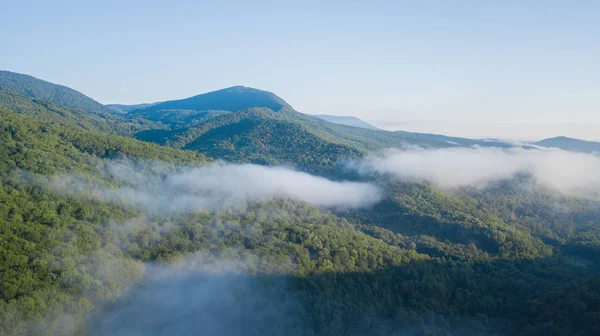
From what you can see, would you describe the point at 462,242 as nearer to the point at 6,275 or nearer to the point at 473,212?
the point at 473,212

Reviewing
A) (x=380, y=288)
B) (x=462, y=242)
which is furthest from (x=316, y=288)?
(x=462, y=242)

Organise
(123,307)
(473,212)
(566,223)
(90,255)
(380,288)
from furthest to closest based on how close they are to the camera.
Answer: (566,223) < (473,212) < (380,288) < (90,255) < (123,307)

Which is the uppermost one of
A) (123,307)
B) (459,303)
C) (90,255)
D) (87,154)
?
(87,154)

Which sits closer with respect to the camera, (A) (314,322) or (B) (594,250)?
(A) (314,322)

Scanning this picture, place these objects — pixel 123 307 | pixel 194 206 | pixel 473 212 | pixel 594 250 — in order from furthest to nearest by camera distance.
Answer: pixel 473 212 → pixel 594 250 → pixel 194 206 → pixel 123 307

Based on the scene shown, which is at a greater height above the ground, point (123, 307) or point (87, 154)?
point (87, 154)

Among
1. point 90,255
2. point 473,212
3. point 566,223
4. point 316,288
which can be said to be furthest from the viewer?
point 566,223

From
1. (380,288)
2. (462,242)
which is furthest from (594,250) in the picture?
(380,288)

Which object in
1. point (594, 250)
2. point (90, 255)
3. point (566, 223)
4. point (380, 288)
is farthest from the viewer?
point (566, 223)

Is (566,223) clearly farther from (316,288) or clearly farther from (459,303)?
(316,288)
